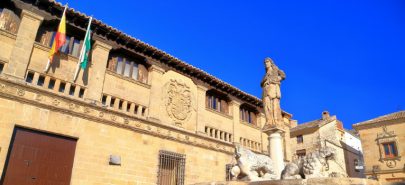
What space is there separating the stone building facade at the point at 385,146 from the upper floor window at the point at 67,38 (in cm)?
2426

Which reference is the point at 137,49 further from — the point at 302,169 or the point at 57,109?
the point at 302,169

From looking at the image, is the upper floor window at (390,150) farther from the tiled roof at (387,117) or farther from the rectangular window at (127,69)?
the rectangular window at (127,69)

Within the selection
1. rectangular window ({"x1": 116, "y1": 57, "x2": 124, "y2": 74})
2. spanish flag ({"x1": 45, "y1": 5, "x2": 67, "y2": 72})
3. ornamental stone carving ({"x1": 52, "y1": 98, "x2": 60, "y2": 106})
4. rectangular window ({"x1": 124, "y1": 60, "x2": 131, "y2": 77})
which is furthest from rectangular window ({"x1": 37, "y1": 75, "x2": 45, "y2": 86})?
rectangular window ({"x1": 124, "y1": 60, "x2": 131, "y2": 77})

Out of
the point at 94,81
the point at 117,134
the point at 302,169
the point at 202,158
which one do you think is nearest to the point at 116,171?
the point at 117,134

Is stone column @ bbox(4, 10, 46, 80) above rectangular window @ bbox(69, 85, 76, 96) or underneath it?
above

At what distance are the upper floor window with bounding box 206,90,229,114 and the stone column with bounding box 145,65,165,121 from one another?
4.10 meters

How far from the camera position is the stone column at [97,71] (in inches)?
530

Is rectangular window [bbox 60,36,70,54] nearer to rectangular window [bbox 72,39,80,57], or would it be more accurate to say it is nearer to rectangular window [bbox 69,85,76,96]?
rectangular window [bbox 72,39,80,57]

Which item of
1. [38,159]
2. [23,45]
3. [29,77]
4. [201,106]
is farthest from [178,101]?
[23,45]

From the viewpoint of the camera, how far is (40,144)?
1143cm

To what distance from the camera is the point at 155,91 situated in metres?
16.0

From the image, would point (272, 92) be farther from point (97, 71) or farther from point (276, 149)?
point (97, 71)

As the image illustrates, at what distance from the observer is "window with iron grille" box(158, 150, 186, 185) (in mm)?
14789

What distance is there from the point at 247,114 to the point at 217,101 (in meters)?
3.20
